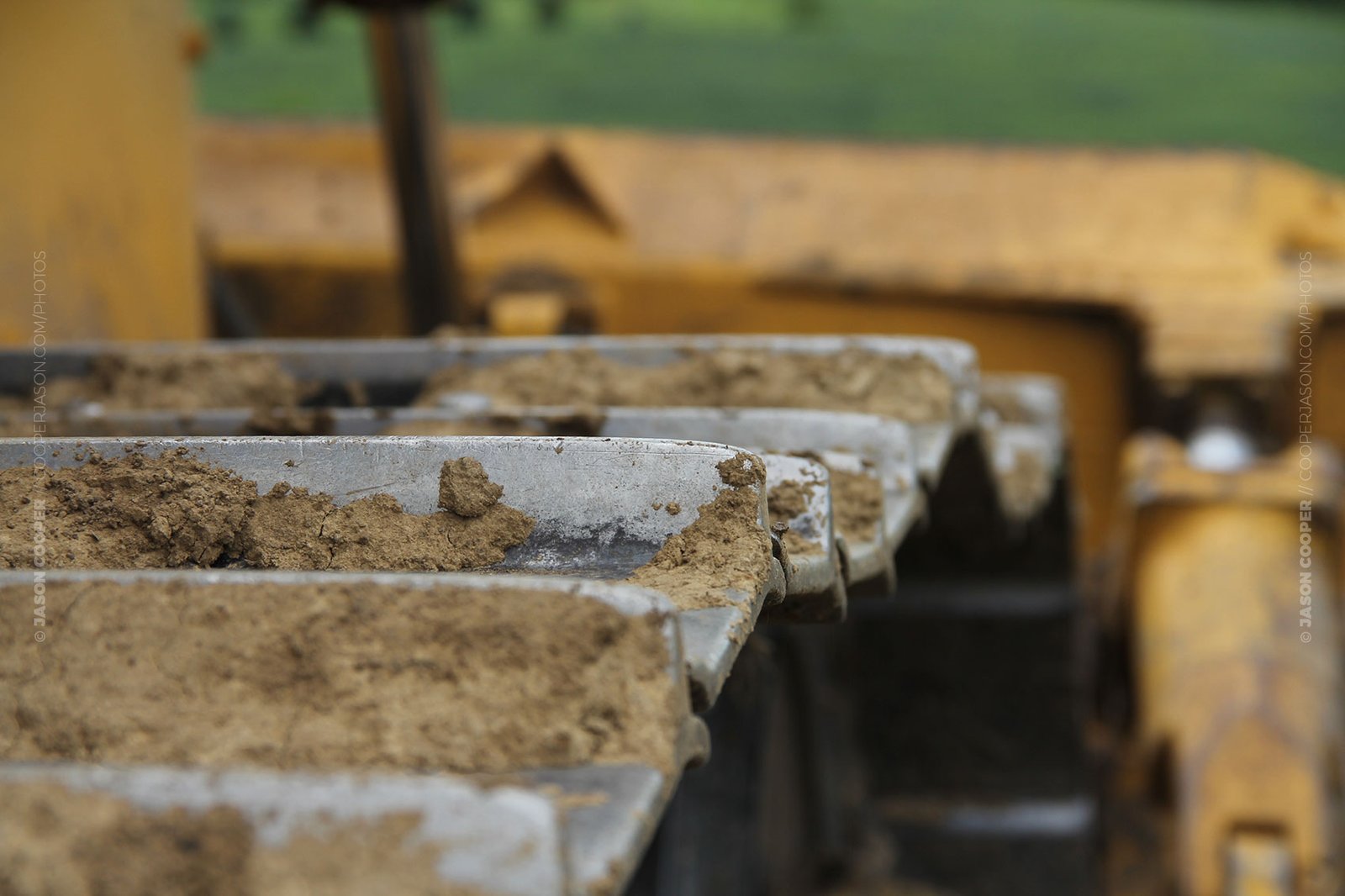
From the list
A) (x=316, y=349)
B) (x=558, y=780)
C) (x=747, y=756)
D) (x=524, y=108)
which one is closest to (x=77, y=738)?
(x=558, y=780)

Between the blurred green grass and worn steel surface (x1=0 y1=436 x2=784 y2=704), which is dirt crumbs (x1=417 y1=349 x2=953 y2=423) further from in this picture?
the blurred green grass

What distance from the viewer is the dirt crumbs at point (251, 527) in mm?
1061

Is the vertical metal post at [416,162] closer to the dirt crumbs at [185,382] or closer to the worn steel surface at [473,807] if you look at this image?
the dirt crumbs at [185,382]

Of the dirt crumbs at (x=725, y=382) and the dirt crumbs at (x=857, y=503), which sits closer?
the dirt crumbs at (x=857, y=503)

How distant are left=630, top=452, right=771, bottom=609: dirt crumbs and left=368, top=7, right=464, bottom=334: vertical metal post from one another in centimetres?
265

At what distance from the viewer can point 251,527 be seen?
42.5 inches

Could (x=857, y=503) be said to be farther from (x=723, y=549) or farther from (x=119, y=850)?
(x=119, y=850)

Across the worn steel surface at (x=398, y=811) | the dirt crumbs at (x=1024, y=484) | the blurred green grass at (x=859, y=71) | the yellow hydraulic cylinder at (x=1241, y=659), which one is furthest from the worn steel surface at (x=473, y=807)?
the blurred green grass at (x=859, y=71)

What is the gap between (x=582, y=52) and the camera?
8594 millimetres

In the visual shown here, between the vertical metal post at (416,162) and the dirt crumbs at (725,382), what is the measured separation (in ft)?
6.52

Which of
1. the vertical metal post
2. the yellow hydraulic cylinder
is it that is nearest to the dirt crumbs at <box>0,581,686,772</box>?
the yellow hydraulic cylinder

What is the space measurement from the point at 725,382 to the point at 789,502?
494mm

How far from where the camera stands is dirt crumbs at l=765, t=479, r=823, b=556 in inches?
46.3

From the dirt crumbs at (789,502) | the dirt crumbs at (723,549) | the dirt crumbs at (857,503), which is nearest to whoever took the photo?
the dirt crumbs at (723,549)
